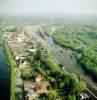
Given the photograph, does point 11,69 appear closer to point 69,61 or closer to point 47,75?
point 47,75

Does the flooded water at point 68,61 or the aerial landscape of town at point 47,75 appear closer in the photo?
the aerial landscape of town at point 47,75

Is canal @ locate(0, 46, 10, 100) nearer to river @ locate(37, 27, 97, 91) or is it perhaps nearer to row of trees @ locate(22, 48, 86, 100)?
row of trees @ locate(22, 48, 86, 100)

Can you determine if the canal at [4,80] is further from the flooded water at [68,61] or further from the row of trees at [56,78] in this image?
the flooded water at [68,61]

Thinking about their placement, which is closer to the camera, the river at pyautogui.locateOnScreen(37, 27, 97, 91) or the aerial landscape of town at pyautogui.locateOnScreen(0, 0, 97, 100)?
the aerial landscape of town at pyautogui.locateOnScreen(0, 0, 97, 100)

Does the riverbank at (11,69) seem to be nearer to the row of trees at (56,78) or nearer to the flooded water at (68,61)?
the row of trees at (56,78)

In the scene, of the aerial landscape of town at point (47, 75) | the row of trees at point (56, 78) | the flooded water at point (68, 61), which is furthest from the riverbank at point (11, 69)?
the flooded water at point (68, 61)

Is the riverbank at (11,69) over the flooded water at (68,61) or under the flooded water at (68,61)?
→ over

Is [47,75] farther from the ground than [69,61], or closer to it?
farther from the ground

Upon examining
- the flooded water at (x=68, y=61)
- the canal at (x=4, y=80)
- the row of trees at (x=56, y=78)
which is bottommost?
the flooded water at (x=68, y=61)

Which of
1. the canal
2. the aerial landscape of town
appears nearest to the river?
the aerial landscape of town

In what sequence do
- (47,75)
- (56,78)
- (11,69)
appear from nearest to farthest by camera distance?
(56,78) < (47,75) < (11,69)

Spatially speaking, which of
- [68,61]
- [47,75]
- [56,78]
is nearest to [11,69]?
[47,75]

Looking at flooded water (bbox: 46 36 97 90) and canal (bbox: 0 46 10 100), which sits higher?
canal (bbox: 0 46 10 100)
